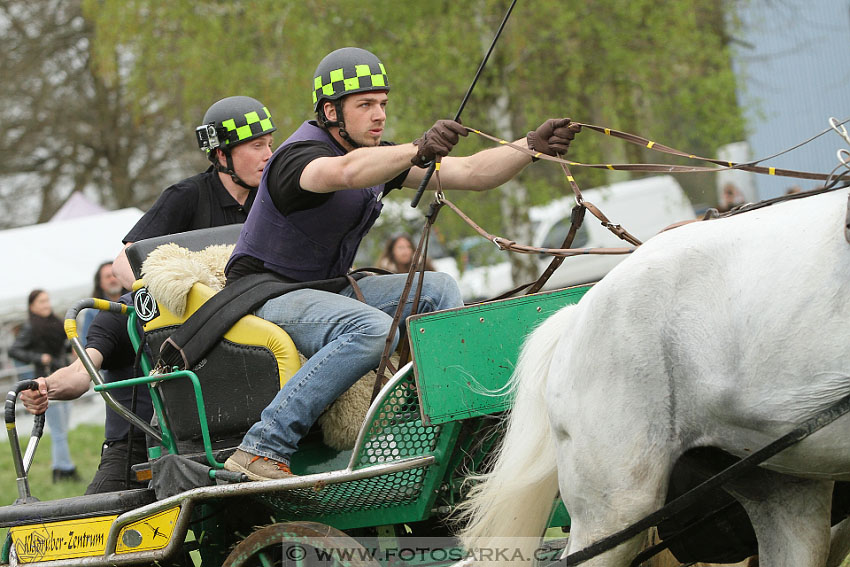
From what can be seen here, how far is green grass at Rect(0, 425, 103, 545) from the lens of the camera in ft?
26.6

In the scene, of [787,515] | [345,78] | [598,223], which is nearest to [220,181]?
[345,78]

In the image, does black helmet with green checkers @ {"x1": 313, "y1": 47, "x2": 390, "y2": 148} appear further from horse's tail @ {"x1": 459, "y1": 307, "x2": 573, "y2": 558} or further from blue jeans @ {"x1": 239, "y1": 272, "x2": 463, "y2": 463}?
horse's tail @ {"x1": 459, "y1": 307, "x2": 573, "y2": 558}

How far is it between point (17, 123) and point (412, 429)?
20.6 metres

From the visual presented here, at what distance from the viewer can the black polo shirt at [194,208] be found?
15.6 feet

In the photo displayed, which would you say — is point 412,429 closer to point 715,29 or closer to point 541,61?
point 541,61

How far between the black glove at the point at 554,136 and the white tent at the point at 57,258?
1230 centimetres

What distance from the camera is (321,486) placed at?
3.42 m

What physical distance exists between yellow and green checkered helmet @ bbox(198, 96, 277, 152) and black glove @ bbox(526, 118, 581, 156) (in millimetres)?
1603

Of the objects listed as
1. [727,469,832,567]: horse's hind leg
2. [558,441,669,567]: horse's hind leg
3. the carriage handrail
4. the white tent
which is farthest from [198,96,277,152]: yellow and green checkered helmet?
the white tent

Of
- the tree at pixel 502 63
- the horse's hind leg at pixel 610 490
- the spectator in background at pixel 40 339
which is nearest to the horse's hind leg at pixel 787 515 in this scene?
the horse's hind leg at pixel 610 490

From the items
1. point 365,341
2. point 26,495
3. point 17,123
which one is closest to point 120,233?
point 17,123

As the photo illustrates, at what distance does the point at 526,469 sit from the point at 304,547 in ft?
3.04

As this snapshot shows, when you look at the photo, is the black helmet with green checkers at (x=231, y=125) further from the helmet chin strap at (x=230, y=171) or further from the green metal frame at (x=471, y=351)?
the green metal frame at (x=471, y=351)

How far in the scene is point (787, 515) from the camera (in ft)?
9.30
